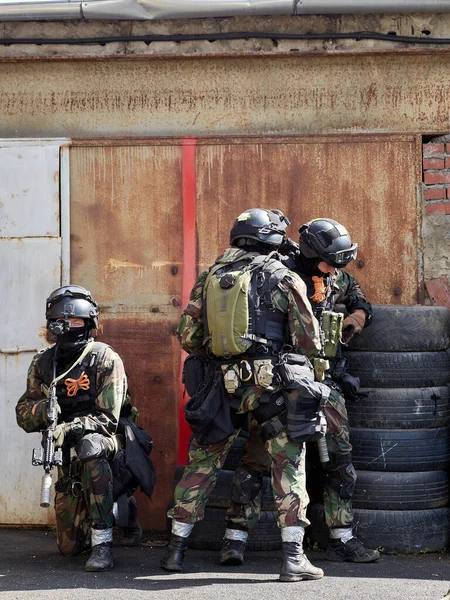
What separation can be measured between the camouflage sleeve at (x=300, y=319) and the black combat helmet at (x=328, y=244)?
486 millimetres

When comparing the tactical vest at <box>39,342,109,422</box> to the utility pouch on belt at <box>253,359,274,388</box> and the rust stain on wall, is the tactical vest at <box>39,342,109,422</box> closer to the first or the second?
the utility pouch on belt at <box>253,359,274,388</box>

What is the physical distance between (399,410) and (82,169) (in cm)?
280

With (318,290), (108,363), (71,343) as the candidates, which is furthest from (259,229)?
(71,343)

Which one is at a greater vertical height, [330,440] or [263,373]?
[263,373]

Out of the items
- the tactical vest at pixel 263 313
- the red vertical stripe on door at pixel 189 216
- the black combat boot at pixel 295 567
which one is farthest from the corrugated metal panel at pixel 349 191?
the black combat boot at pixel 295 567

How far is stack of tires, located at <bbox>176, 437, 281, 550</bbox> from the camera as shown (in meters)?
6.12

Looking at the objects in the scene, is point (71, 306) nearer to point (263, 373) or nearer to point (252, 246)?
point (252, 246)

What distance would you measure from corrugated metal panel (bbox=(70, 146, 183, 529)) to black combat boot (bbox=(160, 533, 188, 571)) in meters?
1.27

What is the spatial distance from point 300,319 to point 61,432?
1.53 meters

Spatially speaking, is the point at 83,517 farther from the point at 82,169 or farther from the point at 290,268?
the point at 82,169

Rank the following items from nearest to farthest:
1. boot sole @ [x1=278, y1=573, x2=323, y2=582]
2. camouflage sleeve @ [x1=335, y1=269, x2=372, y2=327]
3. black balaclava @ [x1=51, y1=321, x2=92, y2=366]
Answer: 1. boot sole @ [x1=278, y1=573, x2=323, y2=582]
2. black balaclava @ [x1=51, y1=321, x2=92, y2=366]
3. camouflage sleeve @ [x1=335, y1=269, x2=372, y2=327]

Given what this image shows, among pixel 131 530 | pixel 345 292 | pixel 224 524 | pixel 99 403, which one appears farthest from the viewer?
pixel 131 530

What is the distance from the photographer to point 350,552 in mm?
5895

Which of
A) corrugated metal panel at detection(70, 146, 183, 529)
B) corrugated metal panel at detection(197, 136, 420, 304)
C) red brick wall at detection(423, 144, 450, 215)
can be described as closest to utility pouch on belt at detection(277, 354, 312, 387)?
corrugated metal panel at detection(197, 136, 420, 304)
